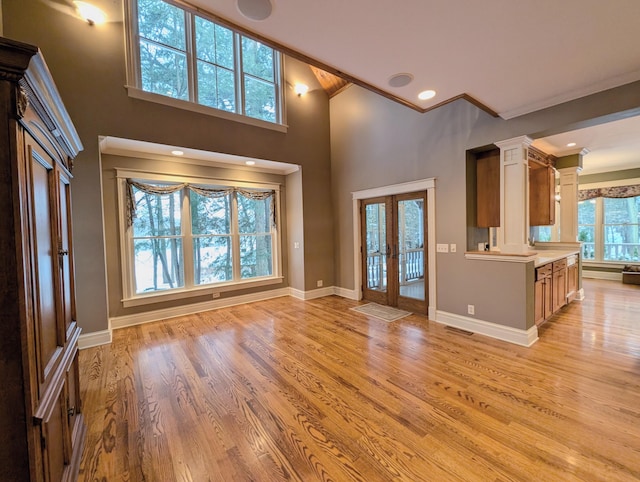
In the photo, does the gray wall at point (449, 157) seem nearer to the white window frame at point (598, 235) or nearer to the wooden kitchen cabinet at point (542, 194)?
the wooden kitchen cabinet at point (542, 194)

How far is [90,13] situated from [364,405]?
5.38 meters

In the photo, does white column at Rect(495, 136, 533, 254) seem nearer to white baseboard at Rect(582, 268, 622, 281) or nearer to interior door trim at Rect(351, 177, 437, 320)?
interior door trim at Rect(351, 177, 437, 320)

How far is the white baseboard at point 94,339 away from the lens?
3.43m

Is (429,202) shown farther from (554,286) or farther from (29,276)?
(29,276)

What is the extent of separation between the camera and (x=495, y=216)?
3.71 metres

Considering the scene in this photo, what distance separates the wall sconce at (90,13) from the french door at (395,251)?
180 inches

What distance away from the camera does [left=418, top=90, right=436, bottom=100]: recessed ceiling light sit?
278cm

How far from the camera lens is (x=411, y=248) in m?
4.57

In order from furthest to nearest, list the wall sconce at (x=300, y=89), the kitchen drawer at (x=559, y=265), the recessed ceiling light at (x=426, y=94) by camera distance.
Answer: the wall sconce at (x=300, y=89) → the kitchen drawer at (x=559, y=265) → the recessed ceiling light at (x=426, y=94)

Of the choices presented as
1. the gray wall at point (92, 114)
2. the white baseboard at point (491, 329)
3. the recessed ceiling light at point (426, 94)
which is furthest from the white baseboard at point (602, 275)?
the gray wall at point (92, 114)

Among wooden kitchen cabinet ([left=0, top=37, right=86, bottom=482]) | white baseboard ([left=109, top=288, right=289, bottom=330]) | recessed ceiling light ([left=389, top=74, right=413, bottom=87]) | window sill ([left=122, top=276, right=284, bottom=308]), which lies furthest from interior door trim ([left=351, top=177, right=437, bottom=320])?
wooden kitchen cabinet ([left=0, top=37, right=86, bottom=482])

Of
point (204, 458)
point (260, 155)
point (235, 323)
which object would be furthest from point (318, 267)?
point (204, 458)

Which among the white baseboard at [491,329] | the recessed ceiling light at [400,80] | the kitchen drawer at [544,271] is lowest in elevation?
→ the white baseboard at [491,329]

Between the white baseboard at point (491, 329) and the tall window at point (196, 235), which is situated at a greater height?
the tall window at point (196, 235)
